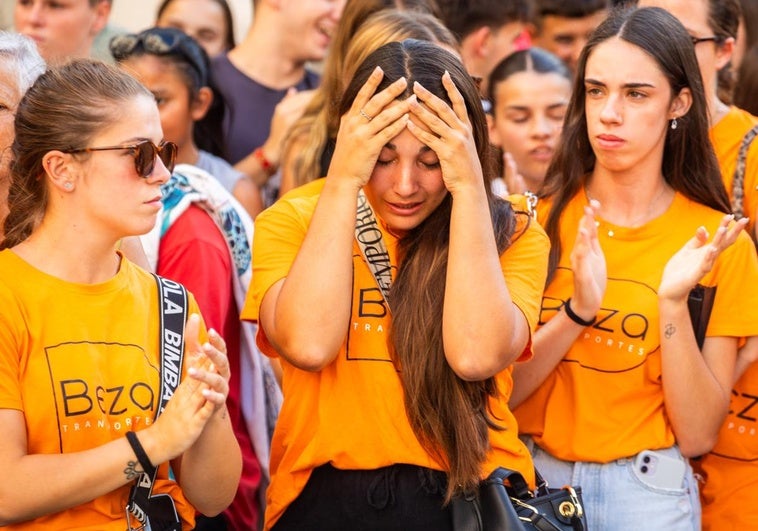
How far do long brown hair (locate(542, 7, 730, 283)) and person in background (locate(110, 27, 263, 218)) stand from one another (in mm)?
1493

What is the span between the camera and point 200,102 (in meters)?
5.12

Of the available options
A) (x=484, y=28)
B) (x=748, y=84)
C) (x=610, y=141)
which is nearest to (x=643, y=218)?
(x=610, y=141)

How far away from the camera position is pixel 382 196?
3.27m

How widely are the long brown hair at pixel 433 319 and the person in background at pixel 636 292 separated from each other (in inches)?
19.8

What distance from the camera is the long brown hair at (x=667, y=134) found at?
391 centimetres

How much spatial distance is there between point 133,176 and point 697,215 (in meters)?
1.82

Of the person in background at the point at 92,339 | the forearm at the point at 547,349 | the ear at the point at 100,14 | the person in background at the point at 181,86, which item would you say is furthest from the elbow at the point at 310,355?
the ear at the point at 100,14

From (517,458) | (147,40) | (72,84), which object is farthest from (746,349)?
(147,40)

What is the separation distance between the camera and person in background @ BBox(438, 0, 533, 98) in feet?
20.7

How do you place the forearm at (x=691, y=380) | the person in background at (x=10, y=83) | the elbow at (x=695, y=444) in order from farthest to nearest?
the elbow at (x=695, y=444), the forearm at (x=691, y=380), the person in background at (x=10, y=83)

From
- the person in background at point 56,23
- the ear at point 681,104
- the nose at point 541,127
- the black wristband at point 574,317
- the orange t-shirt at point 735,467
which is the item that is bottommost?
the orange t-shirt at point 735,467

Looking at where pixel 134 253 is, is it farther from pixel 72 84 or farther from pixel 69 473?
pixel 69 473

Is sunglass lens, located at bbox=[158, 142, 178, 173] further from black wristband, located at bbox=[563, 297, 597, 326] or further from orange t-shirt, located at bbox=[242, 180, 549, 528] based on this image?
black wristband, located at bbox=[563, 297, 597, 326]

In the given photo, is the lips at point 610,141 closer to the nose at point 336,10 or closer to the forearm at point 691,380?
the forearm at point 691,380
